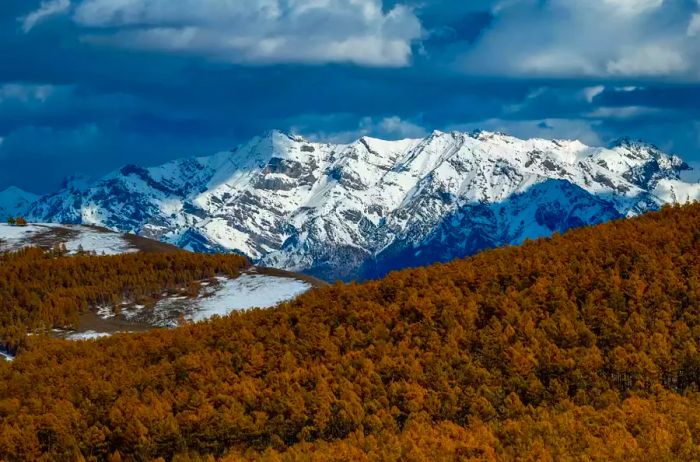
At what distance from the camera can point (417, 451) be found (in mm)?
123500

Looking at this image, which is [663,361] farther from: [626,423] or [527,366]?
[626,423]

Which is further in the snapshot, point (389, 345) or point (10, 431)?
point (389, 345)

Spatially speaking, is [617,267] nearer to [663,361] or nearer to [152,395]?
[663,361]

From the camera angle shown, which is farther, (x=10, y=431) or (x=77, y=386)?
(x=77, y=386)

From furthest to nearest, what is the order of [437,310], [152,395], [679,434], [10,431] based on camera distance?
[437,310] < [152,395] < [10,431] < [679,434]

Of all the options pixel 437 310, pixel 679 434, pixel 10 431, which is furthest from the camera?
pixel 437 310

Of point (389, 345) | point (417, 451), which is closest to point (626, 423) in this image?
point (417, 451)

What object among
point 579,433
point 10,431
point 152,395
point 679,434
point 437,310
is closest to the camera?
point 679,434

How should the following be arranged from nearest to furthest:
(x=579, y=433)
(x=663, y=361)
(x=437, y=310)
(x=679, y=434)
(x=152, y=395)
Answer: (x=679, y=434) → (x=579, y=433) → (x=663, y=361) → (x=152, y=395) → (x=437, y=310)

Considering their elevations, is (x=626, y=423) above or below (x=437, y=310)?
below

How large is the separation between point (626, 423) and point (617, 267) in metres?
72.0

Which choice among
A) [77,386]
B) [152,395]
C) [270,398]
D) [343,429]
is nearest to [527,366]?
[343,429]

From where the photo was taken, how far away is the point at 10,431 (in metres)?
171

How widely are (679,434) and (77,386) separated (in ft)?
410
